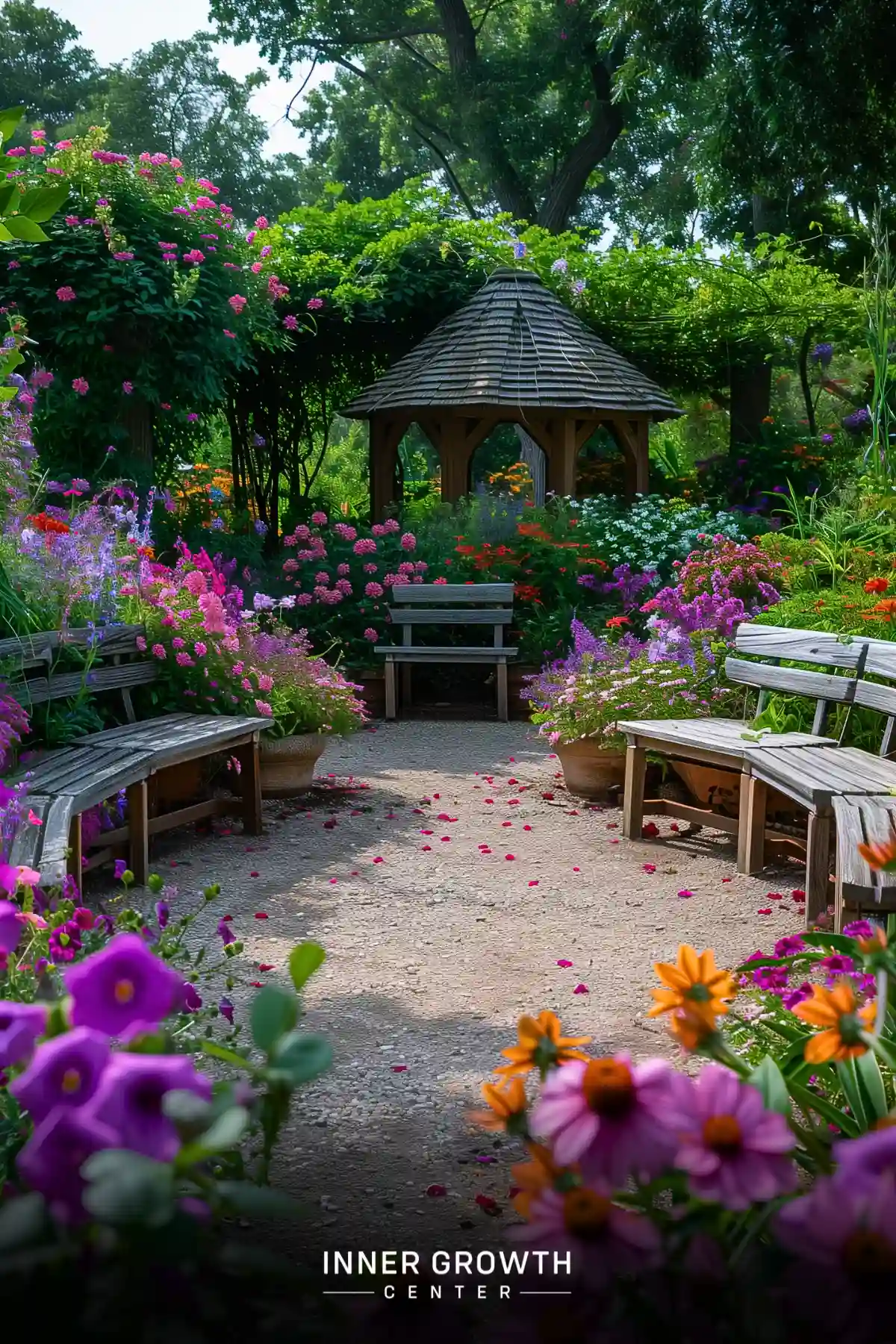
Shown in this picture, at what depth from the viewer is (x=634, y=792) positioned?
6008 millimetres

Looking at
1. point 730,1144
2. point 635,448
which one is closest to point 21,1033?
point 730,1144

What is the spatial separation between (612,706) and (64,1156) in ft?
19.9

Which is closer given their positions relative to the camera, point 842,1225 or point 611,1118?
point 842,1225

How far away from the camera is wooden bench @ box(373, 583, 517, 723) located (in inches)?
382

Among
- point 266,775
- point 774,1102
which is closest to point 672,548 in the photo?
point 266,775

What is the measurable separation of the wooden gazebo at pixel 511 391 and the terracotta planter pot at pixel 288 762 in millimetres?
5843

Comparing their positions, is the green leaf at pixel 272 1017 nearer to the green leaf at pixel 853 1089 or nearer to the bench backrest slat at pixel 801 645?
the green leaf at pixel 853 1089

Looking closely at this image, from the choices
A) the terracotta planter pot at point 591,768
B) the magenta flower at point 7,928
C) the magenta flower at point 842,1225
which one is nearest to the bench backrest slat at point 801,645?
the terracotta planter pot at point 591,768

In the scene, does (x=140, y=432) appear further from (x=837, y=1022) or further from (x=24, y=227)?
(x=837, y=1022)

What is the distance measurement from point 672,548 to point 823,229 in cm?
814

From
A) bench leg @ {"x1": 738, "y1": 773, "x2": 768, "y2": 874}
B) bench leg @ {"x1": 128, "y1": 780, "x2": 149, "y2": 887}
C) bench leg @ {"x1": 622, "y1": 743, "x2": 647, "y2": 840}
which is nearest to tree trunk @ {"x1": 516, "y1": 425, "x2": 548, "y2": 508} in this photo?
bench leg @ {"x1": 622, "y1": 743, "x2": 647, "y2": 840}

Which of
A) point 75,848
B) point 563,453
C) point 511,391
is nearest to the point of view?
point 75,848

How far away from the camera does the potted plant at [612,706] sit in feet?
21.6

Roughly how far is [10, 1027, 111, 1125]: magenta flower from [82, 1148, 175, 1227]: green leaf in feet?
0.28
